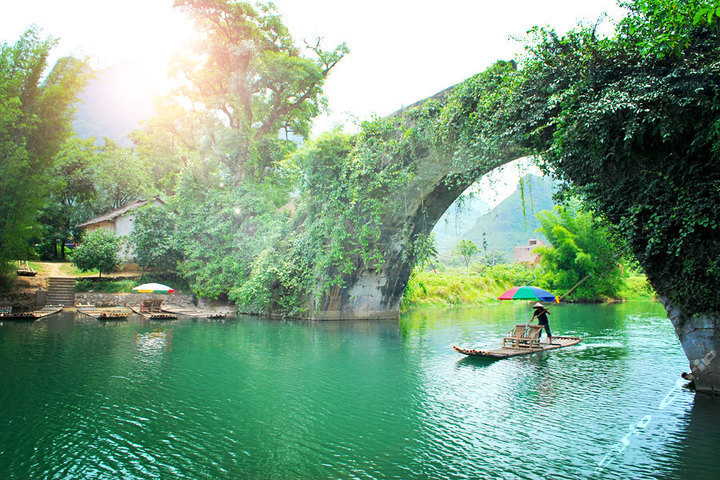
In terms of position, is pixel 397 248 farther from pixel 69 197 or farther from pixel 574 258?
pixel 69 197

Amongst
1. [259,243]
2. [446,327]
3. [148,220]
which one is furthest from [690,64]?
[148,220]

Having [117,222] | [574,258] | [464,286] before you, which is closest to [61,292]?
[117,222]

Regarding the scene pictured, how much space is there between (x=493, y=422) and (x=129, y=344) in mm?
9999

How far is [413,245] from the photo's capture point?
59.0ft

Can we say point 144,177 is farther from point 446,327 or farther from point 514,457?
point 514,457

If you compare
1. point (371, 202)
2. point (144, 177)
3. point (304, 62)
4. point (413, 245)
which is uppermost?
point (304, 62)

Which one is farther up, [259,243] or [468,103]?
[468,103]

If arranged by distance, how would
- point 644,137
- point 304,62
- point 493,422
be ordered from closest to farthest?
point 493,422
point 644,137
point 304,62

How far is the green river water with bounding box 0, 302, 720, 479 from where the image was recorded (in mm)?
4926

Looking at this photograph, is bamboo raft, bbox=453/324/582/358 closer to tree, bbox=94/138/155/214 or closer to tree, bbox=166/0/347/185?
tree, bbox=166/0/347/185

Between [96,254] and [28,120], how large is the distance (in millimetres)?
9689

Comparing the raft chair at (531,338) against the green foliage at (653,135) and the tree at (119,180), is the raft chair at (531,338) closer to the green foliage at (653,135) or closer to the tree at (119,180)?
the green foliage at (653,135)

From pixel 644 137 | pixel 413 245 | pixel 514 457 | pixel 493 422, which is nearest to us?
pixel 514 457

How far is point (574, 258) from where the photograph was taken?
30.5 m
